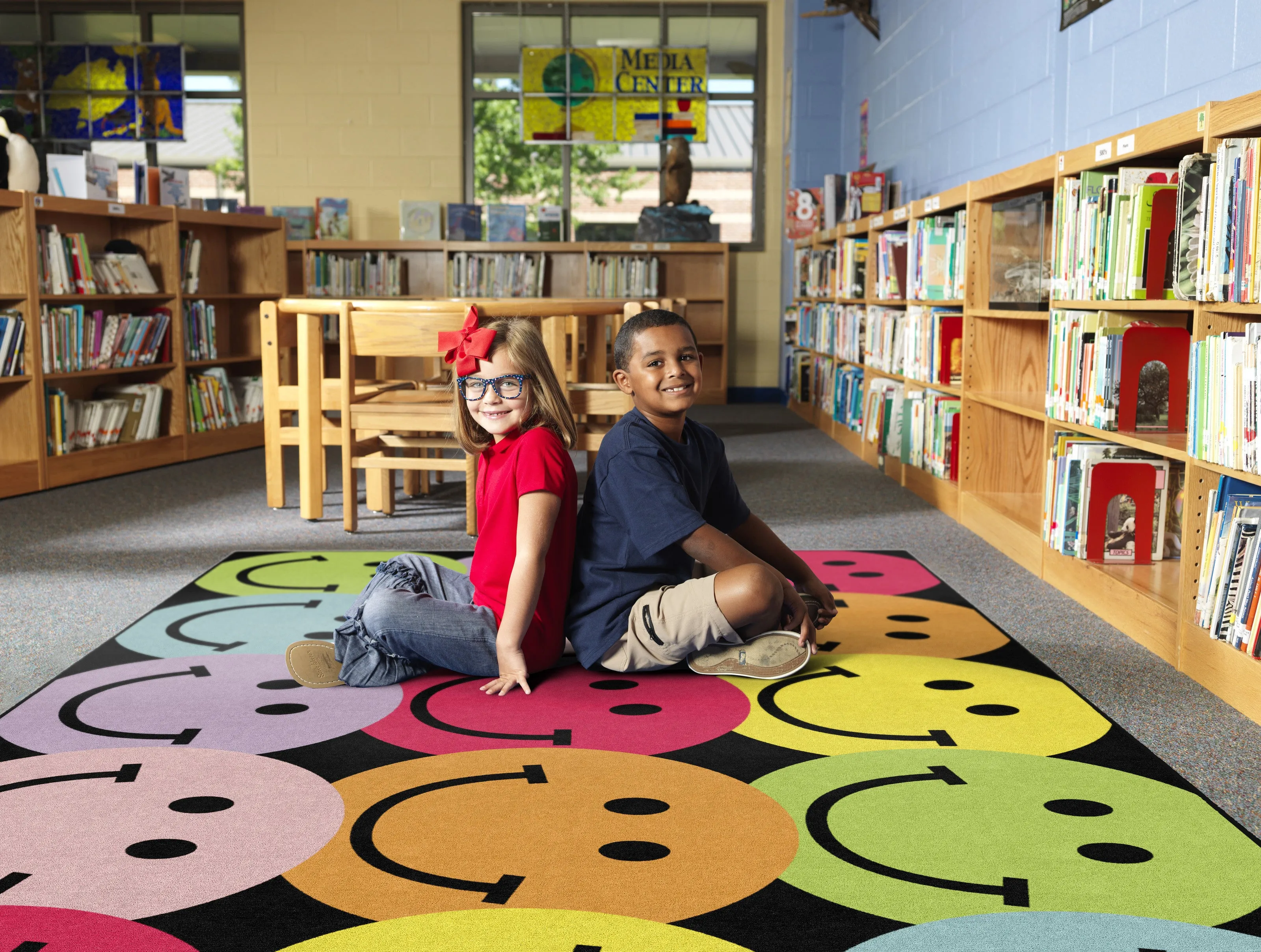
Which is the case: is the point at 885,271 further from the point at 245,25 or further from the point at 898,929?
the point at 245,25

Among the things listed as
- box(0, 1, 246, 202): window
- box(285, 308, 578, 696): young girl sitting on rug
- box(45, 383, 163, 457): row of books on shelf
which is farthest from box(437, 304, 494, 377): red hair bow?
box(0, 1, 246, 202): window

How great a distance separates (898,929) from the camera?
1204 millimetres

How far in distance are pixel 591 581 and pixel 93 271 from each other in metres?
3.50

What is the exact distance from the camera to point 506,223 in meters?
7.90

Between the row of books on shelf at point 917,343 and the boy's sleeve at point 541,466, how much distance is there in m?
2.13

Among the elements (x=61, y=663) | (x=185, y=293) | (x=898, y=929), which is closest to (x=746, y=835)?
(x=898, y=929)

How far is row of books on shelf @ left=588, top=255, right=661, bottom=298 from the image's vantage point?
25.4 feet

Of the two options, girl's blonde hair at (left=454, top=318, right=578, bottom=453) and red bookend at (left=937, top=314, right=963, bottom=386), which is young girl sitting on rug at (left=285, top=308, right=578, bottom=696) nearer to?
girl's blonde hair at (left=454, top=318, right=578, bottom=453)

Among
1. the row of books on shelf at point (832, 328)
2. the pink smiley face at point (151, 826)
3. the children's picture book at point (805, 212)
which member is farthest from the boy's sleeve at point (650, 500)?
the children's picture book at point (805, 212)

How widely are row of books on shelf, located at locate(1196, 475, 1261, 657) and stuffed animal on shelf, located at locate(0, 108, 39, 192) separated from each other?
4.15m

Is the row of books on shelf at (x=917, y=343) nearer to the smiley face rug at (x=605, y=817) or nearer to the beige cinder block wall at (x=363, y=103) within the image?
the smiley face rug at (x=605, y=817)

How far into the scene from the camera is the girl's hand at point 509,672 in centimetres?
196

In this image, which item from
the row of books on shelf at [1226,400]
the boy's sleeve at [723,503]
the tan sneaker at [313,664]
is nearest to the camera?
the row of books on shelf at [1226,400]

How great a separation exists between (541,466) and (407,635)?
38 centimetres
